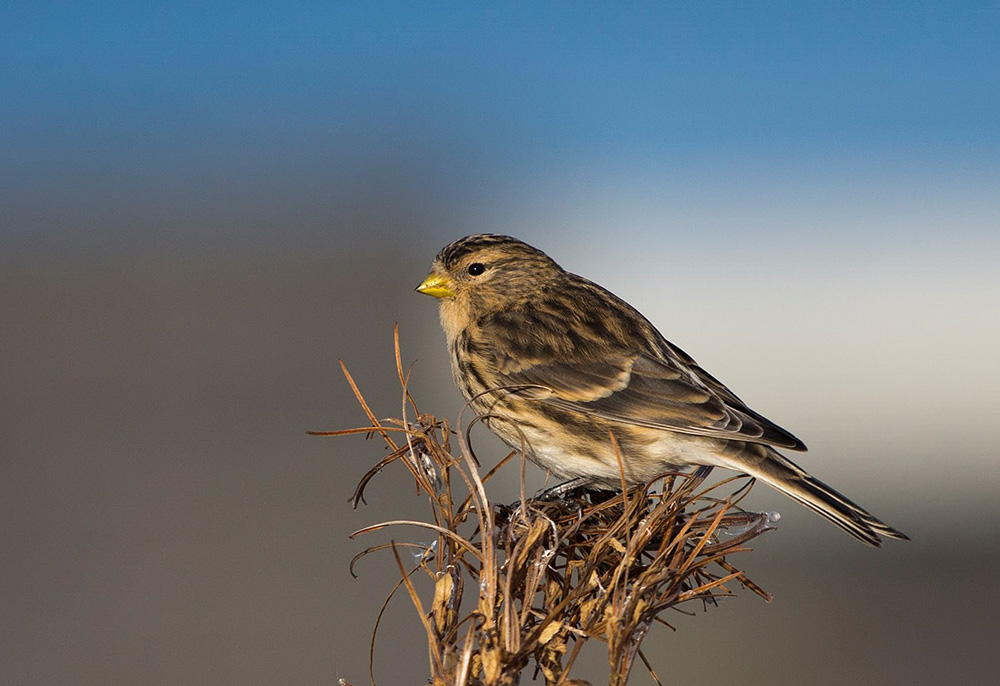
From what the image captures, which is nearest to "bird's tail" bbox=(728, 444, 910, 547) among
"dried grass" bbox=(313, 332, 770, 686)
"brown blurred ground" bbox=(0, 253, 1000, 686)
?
"dried grass" bbox=(313, 332, 770, 686)

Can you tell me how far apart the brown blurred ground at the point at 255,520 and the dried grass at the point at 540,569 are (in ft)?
22.0

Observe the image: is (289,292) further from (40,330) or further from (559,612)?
(559,612)

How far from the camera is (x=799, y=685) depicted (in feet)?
30.2

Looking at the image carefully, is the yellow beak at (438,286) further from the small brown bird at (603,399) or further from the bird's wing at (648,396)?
the bird's wing at (648,396)

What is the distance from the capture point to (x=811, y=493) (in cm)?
350

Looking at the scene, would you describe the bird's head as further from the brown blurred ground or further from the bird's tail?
the brown blurred ground

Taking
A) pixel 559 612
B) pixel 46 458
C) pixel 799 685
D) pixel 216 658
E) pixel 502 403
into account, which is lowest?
pixel 46 458

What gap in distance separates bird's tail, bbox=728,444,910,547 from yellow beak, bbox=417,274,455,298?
1.60 metres

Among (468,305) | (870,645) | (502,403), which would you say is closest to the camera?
(502,403)

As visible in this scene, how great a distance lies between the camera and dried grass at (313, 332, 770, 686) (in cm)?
179

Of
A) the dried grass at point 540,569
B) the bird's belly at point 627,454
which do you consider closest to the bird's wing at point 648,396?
the bird's belly at point 627,454

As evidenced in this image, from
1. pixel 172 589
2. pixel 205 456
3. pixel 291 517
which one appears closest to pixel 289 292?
pixel 205 456

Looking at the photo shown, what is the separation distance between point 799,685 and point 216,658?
5.11 metres

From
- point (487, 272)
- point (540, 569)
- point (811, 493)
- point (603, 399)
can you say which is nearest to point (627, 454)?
point (603, 399)
